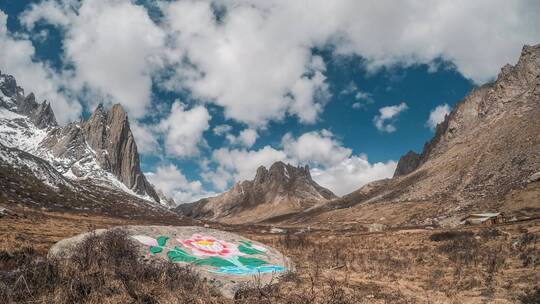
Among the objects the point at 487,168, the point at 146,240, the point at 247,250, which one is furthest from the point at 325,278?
the point at 487,168

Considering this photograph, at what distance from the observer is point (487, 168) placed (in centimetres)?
10850

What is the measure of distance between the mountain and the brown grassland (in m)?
40.5

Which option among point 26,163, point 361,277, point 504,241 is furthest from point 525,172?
point 26,163

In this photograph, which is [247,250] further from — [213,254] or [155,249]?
[155,249]

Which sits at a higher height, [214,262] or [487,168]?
[487,168]

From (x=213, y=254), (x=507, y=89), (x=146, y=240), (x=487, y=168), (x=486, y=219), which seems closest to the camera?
(x=146, y=240)

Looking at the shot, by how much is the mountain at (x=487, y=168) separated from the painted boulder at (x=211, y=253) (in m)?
52.7

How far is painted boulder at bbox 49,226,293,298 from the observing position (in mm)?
14852

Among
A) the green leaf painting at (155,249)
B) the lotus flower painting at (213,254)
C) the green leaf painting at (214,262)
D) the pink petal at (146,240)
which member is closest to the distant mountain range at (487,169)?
the lotus flower painting at (213,254)

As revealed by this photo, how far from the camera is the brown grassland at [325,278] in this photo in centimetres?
816

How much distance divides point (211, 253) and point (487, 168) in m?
114

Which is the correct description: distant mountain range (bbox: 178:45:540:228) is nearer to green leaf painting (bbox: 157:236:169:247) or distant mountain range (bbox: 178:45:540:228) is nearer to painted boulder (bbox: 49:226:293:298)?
painted boulder (bbox: 49:226:293:298)

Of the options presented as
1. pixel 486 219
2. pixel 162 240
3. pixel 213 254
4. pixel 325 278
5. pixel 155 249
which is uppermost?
pixel 486 219

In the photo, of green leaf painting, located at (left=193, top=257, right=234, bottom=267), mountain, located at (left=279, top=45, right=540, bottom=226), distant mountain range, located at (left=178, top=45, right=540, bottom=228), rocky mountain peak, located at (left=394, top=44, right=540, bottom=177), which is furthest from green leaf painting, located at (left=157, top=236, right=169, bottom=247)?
rocky mountain peak, located at (left=394, top=44, right=540, bottom=177)
